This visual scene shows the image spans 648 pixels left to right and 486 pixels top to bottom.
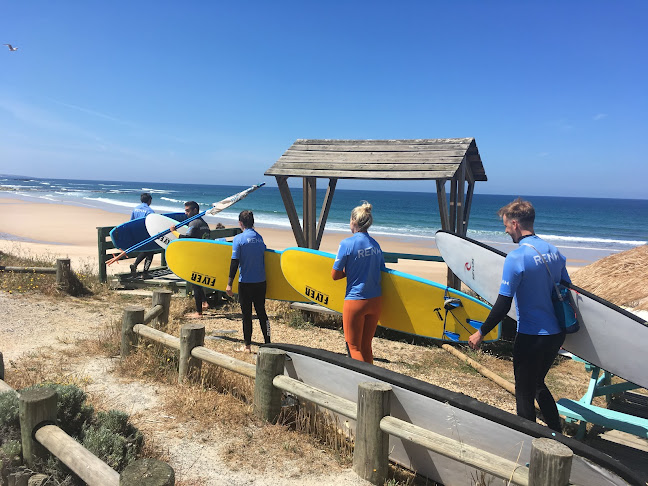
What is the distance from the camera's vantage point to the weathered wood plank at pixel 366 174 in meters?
5.97

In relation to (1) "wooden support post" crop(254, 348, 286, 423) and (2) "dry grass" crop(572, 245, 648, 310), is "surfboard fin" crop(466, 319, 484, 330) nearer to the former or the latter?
(1) "wooden support post" crop(254, 348, 286, 423)

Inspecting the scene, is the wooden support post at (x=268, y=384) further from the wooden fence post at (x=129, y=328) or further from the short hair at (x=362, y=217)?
the wooden fence post at (x=129, y=328)

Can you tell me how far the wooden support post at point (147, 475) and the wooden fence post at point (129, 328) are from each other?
272 cm

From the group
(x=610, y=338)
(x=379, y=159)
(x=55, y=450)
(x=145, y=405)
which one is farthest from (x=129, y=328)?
(x=610, y=338)

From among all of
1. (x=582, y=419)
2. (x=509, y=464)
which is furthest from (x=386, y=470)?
(x=582, y=419)

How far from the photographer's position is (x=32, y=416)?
2.62 metres

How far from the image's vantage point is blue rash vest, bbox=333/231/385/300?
3.92 metres

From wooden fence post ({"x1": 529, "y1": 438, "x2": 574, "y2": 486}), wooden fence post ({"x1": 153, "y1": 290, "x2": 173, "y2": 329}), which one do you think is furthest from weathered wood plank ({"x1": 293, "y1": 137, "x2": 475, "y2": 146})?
wooden fence post ({"x1": 529, "y1": 438, "x2": 574, "y2": 486})

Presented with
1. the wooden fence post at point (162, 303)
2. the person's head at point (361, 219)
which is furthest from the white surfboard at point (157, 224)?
the person's head at point (361, 219)

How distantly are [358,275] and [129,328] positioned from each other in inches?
99.6

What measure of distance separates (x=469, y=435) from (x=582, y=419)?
1.46 m

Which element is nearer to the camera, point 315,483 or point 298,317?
point 315,483

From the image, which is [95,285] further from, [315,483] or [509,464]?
[509,464]

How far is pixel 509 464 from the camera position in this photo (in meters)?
2.26
